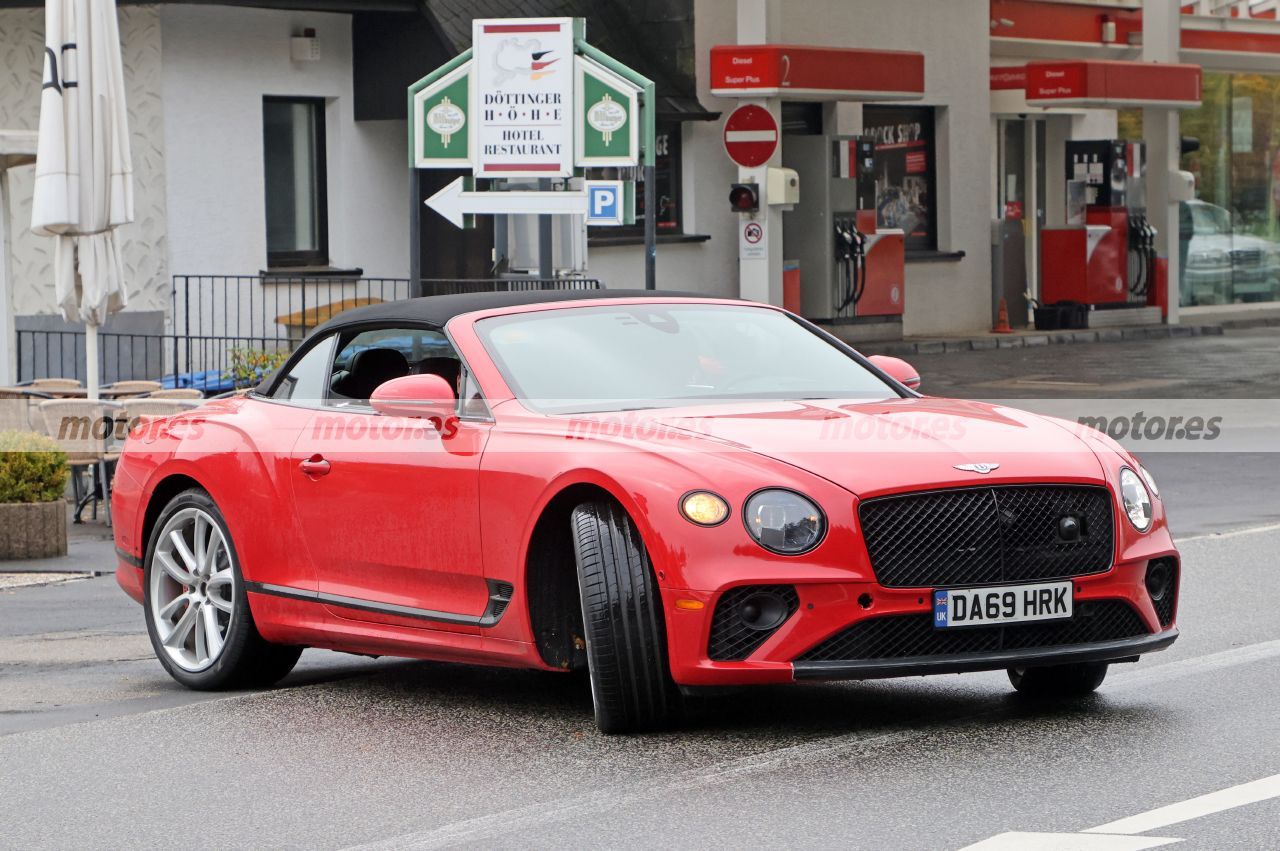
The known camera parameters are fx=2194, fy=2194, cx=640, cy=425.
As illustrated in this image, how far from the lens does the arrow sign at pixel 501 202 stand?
1608cm

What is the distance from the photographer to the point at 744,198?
25766mm

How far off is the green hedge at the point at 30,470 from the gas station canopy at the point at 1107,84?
2008 cm

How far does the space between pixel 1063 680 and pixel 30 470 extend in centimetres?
674

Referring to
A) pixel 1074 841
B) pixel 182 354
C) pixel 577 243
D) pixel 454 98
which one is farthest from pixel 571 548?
pixel 182 354

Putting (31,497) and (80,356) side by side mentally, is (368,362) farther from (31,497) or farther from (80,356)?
(80,356)

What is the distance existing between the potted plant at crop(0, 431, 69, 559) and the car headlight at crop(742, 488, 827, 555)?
6.73 metres

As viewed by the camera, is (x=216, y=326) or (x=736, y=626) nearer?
(x=736, y=626)

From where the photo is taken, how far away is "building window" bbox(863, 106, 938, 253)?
98.6 ft

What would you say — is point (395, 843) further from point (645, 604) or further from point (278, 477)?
point (278, 477)

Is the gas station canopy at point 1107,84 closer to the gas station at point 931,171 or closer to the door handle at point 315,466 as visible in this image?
the gas station at point 931,171

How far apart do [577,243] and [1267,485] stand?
22.5ft

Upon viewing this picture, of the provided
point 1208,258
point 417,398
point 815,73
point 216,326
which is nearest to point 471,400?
point 417,398

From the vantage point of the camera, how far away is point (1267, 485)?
14.1 meters

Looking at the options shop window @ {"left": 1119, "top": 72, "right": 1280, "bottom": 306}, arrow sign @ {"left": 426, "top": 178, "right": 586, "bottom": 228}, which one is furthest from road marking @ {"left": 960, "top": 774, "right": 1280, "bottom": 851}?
shop window @ {"left": 1119, "top": 72, "right": 1280, "bottom": 306}
